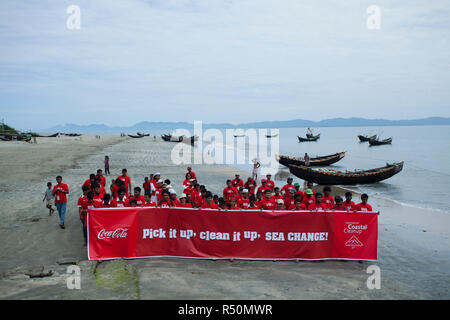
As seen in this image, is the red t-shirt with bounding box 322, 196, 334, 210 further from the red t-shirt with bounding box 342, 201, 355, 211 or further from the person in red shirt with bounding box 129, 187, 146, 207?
the person in red shirt with bounding box 129, 187, 146, 207

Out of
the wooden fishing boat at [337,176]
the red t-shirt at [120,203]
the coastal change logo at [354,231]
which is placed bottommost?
the wooden fishing boat at [337,176]

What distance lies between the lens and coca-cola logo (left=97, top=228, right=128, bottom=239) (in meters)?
8.04

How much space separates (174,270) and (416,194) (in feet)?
72.8

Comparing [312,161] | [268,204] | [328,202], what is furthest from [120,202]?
[312,161]

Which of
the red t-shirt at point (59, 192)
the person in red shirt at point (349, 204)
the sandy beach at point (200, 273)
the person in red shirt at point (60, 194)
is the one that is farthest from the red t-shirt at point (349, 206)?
the red t-shirt at point (59, 192)

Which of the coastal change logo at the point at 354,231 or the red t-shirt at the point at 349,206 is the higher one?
the red t-shirt at the point at 349,206

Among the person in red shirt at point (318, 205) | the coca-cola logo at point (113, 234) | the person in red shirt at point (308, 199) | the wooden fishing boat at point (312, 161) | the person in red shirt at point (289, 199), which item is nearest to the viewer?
the coca-cola logo at point (113, 234)

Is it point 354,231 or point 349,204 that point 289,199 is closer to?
point 349,204

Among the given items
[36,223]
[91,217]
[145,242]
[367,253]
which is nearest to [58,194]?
[36,223]

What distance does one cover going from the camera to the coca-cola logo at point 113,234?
8.04 metres

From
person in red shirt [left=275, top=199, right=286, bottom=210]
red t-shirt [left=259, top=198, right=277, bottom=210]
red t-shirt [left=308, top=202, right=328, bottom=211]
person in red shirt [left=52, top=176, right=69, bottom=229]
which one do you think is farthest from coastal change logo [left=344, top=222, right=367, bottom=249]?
person in red shirt [left=52, top=176, right=69, bottom=229]

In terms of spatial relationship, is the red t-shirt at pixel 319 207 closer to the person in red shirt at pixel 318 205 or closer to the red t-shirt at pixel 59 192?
the person in red shirt at pixel 318 205

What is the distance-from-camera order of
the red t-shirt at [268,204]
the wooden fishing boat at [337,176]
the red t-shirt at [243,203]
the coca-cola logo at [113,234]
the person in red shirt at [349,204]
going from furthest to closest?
the wooden fishing boat at [337,176], the red t-shirt at [243,203], the red t-shirt at [268,204], the person in red shirt at [349,204], the coca-cola logo at [113,234]
